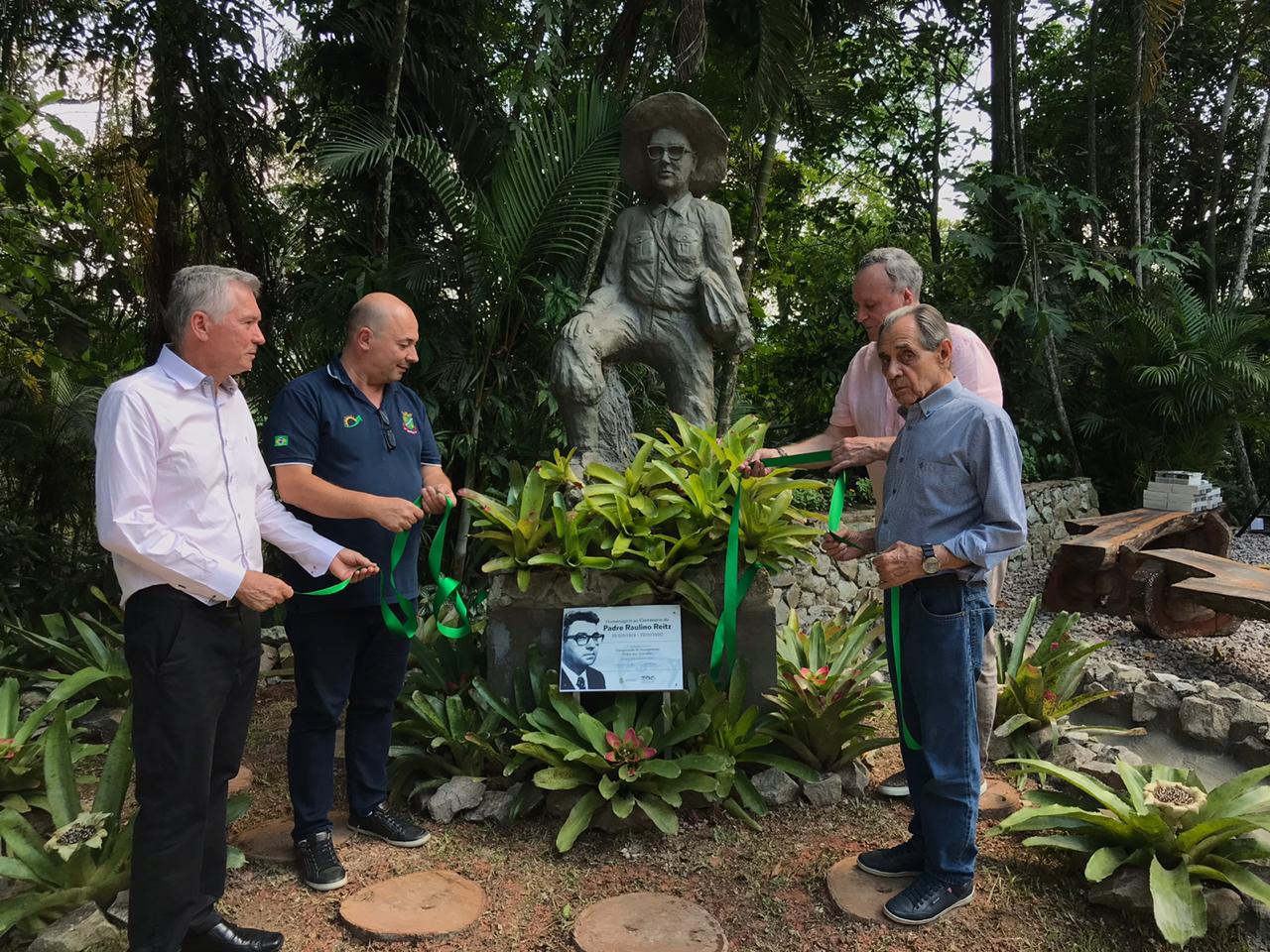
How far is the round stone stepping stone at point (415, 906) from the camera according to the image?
229 cm

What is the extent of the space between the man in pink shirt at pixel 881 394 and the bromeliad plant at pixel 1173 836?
41 centimetres

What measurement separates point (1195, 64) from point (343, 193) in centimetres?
909

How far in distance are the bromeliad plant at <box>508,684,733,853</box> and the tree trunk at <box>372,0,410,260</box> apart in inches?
141

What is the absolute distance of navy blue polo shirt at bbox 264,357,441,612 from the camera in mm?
2416

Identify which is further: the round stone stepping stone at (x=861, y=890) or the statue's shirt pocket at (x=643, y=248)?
the statue's shirt pocket at (x=643, y=248)

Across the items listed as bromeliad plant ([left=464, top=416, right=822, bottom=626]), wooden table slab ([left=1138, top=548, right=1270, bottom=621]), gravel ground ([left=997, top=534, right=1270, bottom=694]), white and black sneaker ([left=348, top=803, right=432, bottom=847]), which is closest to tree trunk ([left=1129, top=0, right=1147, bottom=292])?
gravel ground ([left=997, top=534, right=1270, bottom=694])

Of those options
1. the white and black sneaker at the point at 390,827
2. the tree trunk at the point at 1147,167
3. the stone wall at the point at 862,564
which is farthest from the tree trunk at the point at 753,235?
the tree trunk at the point at 1147,167

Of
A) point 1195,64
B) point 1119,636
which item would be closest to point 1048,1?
point 1195,64

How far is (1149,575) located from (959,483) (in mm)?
4256

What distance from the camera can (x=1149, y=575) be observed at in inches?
217

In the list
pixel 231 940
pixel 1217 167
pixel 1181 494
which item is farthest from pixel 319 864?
pixel 1217 167

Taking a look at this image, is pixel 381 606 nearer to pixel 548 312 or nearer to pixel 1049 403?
pixel 548 312

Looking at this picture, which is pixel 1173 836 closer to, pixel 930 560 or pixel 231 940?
pixel 930 560

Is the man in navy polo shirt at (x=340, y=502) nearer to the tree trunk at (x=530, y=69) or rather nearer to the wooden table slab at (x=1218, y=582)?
the tree trunk at (x=530, y=69)
